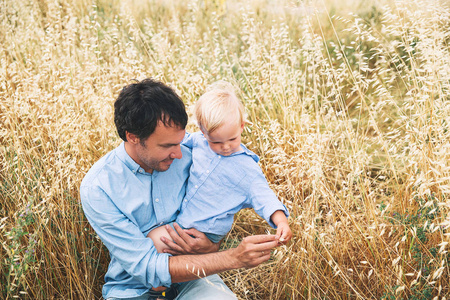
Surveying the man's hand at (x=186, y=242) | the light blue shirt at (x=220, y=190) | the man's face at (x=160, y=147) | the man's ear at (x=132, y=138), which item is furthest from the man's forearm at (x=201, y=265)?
the man's ear at (x=132, y=138)

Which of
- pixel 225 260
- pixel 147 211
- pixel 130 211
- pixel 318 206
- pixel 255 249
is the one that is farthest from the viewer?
pixel 318 206

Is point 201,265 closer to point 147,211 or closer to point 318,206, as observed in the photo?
point 147,211

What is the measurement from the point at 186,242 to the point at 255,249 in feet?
1.46

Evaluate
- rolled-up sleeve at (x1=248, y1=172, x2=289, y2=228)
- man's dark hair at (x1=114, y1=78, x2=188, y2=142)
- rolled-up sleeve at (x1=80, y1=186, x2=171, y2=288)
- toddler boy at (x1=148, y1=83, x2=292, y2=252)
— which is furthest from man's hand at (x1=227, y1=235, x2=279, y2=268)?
man's dark hair at (x1=114, y1=78, x2=188, y2=142)

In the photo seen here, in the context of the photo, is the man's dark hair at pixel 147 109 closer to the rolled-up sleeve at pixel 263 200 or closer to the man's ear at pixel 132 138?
the man's ear at pixel 132 138

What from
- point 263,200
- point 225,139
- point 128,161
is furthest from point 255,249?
point 128,161

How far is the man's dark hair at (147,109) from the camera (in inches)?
82.1

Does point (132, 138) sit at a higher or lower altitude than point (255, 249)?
higher

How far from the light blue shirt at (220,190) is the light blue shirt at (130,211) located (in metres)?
0.13

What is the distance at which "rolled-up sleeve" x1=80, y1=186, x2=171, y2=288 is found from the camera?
6.67 ft

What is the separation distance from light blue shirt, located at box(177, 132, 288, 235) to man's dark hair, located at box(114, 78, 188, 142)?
0.31 m

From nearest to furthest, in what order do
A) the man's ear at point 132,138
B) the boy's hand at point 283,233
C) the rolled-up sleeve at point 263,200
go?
the boy's hand at point 283,233 < the rolled-up sleeve at point 263,200 < the man's ear at point 132,138

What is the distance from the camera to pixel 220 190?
2.27 metres

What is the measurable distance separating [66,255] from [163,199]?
72 cm
